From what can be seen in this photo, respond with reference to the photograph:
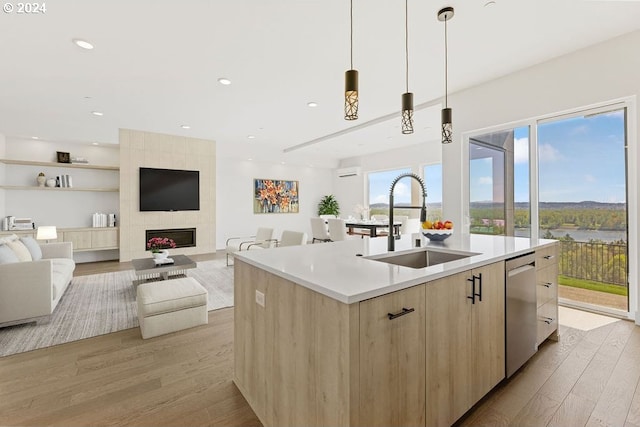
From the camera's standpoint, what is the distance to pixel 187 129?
19.7ft

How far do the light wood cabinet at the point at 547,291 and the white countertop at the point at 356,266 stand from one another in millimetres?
139

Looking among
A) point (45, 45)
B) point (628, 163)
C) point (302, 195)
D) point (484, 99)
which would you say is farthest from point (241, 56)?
point (302, 195)

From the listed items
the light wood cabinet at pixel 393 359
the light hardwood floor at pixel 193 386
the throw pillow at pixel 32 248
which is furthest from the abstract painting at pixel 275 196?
the light wood cabinet at pixel 393 359

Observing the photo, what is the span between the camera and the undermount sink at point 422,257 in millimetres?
1960

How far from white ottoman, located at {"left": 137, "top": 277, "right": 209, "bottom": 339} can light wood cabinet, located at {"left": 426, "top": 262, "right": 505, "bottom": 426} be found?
7.46 feet

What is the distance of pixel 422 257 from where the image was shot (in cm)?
218

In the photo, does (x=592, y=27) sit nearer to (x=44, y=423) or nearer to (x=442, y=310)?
(x=442, y=310)

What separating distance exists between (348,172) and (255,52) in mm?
6494

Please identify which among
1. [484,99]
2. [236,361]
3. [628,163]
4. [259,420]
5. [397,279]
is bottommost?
[259,420]

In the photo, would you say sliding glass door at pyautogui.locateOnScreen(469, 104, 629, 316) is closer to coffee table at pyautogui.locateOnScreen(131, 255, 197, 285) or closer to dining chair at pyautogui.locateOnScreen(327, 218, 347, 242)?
dining chair at pyautogui.locateOnScreen(327, 218, 347, 242)

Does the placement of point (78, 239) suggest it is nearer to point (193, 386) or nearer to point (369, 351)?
point (193, 386)

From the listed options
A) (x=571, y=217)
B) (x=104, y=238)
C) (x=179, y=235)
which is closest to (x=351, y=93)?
(x=571, y=217)

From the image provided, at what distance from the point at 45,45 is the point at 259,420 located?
3.86m

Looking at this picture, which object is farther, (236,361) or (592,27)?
(592,27)
